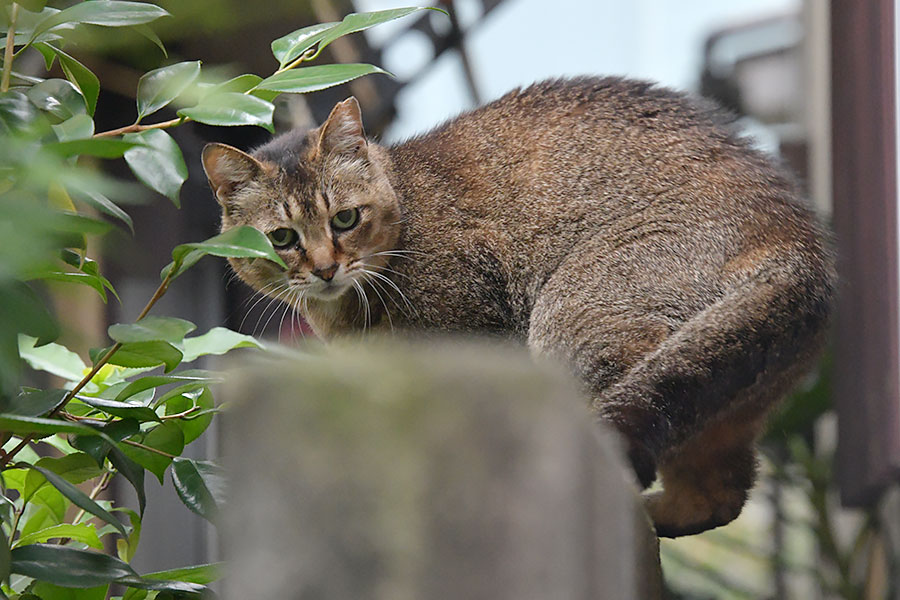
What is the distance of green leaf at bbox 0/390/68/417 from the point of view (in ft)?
2.75

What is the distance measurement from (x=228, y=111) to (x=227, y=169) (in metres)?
0.90

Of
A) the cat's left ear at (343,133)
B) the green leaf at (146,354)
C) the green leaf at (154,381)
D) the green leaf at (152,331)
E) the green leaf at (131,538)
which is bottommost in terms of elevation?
the green leaf at (131,538)

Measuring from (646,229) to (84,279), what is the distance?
3.28 feet

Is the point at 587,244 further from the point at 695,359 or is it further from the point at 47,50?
the point at 47,50

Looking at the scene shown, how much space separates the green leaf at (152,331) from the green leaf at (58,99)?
244mm

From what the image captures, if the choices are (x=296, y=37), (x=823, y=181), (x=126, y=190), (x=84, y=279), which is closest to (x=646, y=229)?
(x=296, y=37)

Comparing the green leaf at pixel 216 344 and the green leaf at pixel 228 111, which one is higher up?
the green leaf at pixel 228 111

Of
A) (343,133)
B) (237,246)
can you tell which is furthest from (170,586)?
(343,133)

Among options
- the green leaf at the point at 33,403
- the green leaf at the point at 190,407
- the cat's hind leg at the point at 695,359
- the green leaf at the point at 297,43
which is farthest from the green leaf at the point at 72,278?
the cat's hind leg at the point at 695,359

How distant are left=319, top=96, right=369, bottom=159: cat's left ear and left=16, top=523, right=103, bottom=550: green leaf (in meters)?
0.91

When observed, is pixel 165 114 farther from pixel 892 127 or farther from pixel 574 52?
pixel 892 127

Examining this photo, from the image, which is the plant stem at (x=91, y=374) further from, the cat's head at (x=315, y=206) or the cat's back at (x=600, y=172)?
the cat's back at (x=600, y=172)

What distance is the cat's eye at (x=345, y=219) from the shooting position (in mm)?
1750

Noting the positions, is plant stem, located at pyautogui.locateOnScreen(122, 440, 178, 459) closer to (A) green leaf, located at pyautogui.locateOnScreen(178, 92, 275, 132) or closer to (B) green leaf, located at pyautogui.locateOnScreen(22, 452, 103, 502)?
(B) green leaf, located at pyautogui.locateOnScreen(22, 452, 103, 502)
